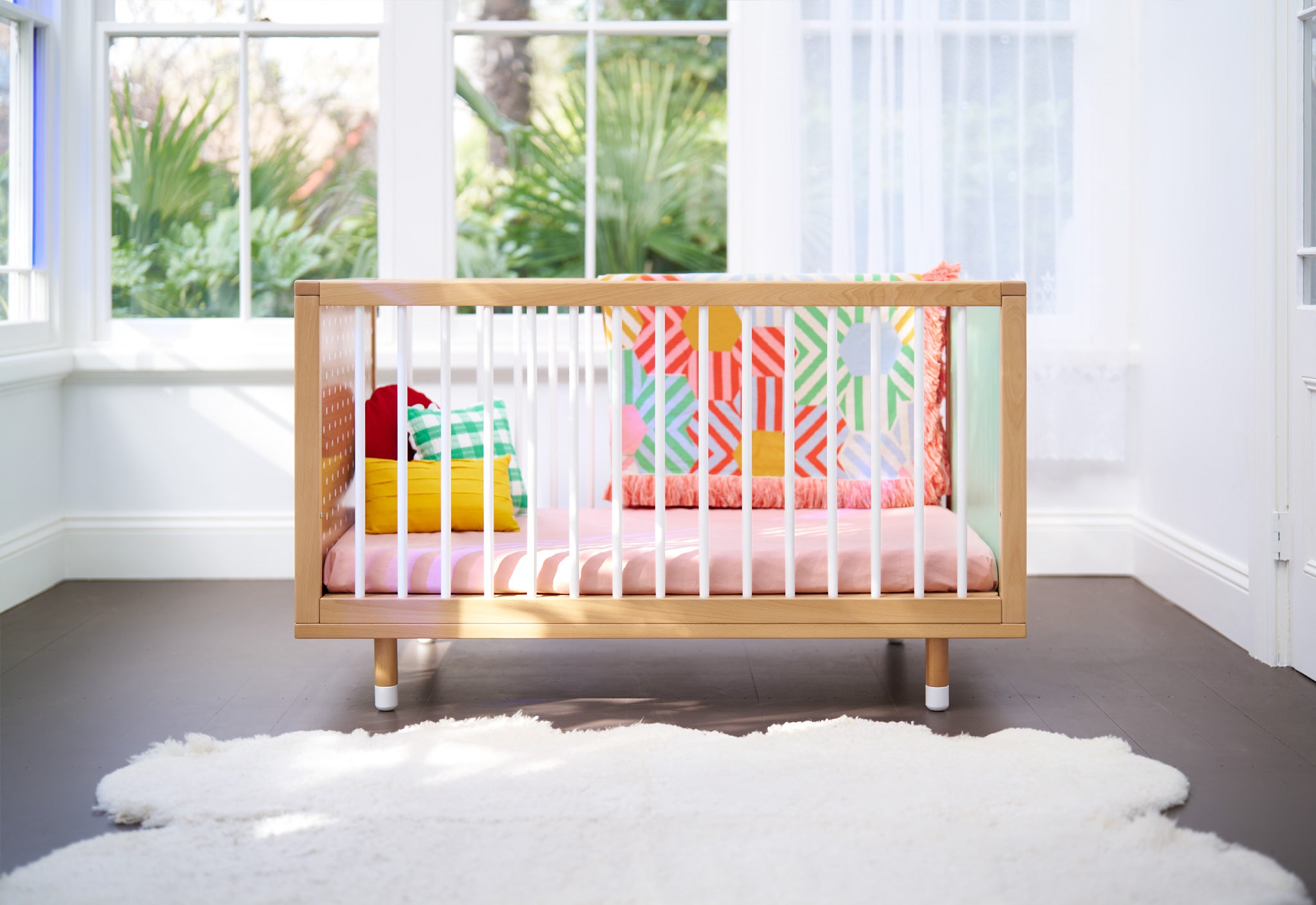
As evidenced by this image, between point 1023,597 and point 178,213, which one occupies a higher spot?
point 178,213

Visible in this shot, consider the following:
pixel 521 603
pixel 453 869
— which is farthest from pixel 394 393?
pixel 453 869

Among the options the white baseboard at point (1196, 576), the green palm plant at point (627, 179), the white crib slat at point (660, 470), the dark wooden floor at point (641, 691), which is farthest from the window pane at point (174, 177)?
the white baseboard at point (1196, 576)

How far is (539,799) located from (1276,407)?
169cm

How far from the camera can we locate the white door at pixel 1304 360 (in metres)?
2.42

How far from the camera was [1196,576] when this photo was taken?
9.78ft

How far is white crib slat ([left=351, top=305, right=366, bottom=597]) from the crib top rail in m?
0.06

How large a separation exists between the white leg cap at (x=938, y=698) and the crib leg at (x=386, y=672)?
3.08 feet

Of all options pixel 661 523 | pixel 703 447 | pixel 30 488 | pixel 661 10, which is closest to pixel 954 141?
pixel 661 10

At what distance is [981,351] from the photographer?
2277 millimetres

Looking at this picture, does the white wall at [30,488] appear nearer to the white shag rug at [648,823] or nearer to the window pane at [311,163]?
the window pane at [311,163]

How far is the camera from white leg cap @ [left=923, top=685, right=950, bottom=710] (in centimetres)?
222

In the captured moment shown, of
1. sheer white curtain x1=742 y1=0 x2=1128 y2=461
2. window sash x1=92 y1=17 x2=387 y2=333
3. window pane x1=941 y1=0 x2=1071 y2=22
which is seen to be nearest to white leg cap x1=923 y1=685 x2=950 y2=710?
sheer white curtain x1=742 y1=0 x2=1128 y2=461

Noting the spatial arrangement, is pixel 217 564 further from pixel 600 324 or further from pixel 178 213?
pixel 600 324

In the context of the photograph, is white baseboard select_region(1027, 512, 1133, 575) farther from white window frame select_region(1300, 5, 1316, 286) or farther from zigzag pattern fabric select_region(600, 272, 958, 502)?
white window frame select_region(1300, 5, 1316, 286)
